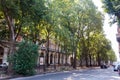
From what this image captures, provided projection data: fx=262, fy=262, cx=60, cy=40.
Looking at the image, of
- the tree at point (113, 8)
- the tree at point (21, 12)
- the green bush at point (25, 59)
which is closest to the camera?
the tree at point (113, 8)

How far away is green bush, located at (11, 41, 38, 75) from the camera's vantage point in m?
30.0

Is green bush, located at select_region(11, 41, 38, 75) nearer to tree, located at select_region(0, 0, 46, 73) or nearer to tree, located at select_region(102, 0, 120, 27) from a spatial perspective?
tree, located at select_region(0, 0, 46, 73)

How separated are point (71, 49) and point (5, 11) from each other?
87.6ft

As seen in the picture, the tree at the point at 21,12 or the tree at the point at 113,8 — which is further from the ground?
the tree at the point at 21,12

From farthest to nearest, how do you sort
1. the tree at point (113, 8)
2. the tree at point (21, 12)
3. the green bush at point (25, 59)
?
1. the green bush at point (25, 59)
2. the tree at point (21, 12)
3. the tree at point (113, 8)

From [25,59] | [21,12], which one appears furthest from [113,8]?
[21,12]

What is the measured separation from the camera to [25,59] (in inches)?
1203

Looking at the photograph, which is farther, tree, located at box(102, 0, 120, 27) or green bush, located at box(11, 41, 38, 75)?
green bush, located at box(11, 41, 38, 75)

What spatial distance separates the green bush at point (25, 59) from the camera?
98.5 feet

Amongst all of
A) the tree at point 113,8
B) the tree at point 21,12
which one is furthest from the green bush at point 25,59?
the tree at point 113,8

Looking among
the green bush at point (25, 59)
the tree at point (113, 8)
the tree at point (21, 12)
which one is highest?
the tree at point (21, 12)

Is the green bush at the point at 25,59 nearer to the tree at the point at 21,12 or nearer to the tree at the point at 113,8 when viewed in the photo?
the tree at the point at 21,12

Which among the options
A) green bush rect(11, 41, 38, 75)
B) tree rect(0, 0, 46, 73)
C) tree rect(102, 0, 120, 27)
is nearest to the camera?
tree rect(102, 0, 120, 27)

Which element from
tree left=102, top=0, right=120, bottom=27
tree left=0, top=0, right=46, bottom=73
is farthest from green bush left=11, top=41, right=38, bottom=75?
tree left=102, top=0, right=120, bottom=27
